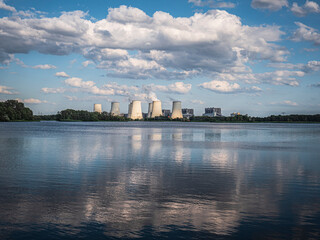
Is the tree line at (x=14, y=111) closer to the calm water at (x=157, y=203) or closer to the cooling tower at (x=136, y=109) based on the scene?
the cooling tower at (x=136, y=109)

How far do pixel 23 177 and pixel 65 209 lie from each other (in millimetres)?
6202

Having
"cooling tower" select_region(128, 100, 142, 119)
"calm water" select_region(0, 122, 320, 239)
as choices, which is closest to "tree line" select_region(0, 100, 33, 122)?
"cooling tower" select_region(128, 100, 142, 119)

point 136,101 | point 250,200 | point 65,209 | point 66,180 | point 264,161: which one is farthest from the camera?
point 136,101

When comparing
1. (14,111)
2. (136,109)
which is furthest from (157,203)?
(136,109)

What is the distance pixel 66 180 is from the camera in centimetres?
1404

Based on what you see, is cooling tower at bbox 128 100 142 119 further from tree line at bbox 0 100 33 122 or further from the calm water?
the calm water

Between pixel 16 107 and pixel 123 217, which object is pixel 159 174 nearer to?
pixel 123 217

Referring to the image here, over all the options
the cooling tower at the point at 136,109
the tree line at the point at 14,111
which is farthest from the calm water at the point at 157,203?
the cooling tower at the point at 136,109

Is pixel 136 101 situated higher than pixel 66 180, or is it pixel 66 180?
pixel 136 101

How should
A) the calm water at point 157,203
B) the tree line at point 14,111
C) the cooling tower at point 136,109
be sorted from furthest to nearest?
the cooling tower at point 136,109 < the tree line at point 14,111 < the calm water at point 157,203

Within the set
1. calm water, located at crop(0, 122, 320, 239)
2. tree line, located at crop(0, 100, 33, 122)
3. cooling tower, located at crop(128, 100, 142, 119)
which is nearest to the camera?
calm water, located at crop(0, 122, 320, 239)

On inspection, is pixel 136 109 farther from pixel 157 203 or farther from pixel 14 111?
pixel 157 203

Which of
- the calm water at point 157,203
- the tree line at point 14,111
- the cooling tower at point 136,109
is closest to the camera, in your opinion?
the calm water at point 157,203

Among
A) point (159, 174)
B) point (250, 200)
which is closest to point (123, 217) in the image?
point (250, 200)
